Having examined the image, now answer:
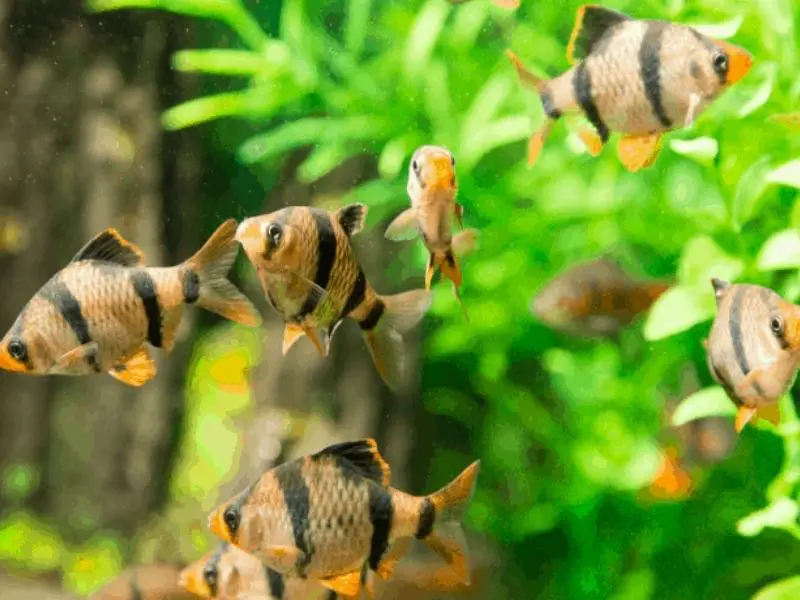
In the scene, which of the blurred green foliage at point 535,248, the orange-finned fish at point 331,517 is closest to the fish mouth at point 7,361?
the orange-finned fish at point 331,517

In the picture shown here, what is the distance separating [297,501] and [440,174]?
2.37ft

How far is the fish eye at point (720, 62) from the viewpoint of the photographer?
1.91 metres

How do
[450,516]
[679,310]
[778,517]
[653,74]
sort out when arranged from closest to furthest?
[653,74] < [450,516] < [778,517] < [679,310]

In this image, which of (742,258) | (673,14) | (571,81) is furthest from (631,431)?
(571,81)

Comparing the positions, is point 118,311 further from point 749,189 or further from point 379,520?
point 749,189

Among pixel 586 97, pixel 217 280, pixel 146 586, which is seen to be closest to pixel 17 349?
pixel 217 280

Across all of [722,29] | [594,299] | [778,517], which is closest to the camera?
[722,29]

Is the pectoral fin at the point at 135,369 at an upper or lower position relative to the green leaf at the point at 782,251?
lower

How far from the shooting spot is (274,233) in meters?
1.69

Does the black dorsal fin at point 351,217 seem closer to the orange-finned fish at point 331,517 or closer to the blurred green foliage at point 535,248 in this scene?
the orange-finned fish at point 331,517

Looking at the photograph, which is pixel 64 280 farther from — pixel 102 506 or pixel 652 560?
pixel 652 560

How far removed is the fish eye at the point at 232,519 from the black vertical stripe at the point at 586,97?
1.12 metres

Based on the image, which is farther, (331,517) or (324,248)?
(331,517)

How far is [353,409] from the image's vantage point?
3.49 metres
